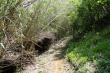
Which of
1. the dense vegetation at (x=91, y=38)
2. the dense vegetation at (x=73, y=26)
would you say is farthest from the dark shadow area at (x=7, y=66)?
the dense vegetation at (x=91, y=38)

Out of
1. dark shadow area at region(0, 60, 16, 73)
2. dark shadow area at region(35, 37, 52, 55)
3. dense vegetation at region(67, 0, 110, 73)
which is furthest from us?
dark shadow area at region(35, 37, 52, 55)

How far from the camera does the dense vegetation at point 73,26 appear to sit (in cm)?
1042

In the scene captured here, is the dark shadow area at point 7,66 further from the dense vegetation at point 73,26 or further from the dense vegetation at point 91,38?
the dense vegetation at point 91,38

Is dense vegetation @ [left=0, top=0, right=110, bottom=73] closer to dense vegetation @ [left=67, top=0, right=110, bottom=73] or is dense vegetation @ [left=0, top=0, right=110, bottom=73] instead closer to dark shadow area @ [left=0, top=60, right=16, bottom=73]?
dense vegetation @ [left=67, top=0, right=110, bottom=73]

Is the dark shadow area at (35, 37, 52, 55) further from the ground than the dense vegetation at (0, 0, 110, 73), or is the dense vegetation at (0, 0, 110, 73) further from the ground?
the dense vegetation at (0, 0, 110, 73)

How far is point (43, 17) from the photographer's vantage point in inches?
764

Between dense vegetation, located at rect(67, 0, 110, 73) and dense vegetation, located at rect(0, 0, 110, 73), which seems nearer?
dense vegetation, located at rect(0, 0, 110, 73)

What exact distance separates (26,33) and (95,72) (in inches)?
259

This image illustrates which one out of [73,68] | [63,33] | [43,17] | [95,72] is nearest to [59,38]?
[63,33]

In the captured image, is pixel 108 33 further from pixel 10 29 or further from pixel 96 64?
pixel 10 29

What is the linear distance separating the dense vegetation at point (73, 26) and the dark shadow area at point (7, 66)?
1209 mm

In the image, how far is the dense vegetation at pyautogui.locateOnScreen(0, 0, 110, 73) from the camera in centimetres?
1042

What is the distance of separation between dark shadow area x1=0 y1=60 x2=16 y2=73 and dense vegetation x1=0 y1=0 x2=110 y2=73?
3.97ft

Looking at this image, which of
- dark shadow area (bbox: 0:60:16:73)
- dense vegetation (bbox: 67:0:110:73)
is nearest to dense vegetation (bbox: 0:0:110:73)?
dense vegetation (bbox: 67:0:110:73)
